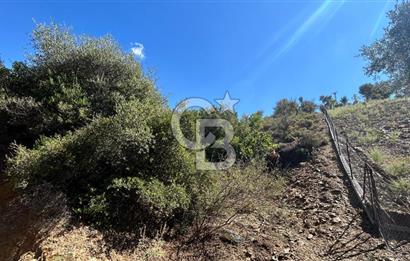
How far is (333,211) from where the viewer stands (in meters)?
8.16

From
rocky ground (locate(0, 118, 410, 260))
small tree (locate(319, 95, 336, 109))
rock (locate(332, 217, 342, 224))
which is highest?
small tree (locate(319, 95, 336, 109))

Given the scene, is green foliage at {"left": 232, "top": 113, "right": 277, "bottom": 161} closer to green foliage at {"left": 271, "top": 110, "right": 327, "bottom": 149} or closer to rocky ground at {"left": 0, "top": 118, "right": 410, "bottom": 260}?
green foliage at {"left": 271, "top": 110, "right": 327, "bottom": 149}

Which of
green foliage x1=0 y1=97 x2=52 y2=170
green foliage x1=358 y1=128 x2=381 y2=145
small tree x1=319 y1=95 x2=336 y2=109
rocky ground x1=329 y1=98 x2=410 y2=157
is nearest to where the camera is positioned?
green foliage x1=0 y1=97 x2=52 y2=170

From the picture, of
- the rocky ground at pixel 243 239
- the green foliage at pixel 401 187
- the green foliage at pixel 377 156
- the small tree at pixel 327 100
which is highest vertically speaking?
the small tree at pixel 327 100

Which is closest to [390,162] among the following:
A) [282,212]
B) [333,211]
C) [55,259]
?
[333,211]

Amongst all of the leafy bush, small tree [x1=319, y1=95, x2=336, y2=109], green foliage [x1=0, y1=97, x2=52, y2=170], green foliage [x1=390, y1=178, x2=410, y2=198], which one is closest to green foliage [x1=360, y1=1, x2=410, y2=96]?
green foliage [x1=390, y1=178, x2=410, y2=198]

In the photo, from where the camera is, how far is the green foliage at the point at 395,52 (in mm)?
9828

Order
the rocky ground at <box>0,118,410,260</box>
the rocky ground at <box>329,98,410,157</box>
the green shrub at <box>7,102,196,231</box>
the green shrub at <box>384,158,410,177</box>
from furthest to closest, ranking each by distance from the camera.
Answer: the rocky ground at <box>329,98,410,157</box> → the green shrub at <box>384,158,410,177</box> → the green shrub at <box>7,102,196,231</box> → the rocky ground at <box>0,118,410,260</box>

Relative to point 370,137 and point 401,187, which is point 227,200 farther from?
point 370,137

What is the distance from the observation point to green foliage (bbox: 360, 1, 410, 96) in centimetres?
983

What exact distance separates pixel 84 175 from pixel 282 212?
4.74m

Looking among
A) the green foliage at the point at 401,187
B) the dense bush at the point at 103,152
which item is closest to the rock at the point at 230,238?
the dense bush at the point at 103,152

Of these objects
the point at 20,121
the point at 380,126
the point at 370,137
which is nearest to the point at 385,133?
the point at 370,137

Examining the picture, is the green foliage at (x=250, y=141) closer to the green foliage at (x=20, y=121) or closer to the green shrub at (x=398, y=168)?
the green shrub at (x=398, y=168)
